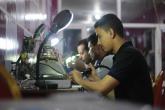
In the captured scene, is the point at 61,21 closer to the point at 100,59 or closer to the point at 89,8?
the point at 100,59

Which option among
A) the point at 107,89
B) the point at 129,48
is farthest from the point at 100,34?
the point at 107,89

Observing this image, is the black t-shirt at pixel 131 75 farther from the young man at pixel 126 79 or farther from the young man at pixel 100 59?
the young man at pixel 100 59

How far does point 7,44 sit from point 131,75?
0.70m

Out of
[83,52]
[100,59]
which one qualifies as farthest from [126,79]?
[83,52]

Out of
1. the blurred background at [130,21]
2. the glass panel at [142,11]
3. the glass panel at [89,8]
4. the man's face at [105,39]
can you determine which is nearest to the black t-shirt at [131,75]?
the man's face at [105,39]

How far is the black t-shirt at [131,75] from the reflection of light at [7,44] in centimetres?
58

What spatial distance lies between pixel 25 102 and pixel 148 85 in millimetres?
1537

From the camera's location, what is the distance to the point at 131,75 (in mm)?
1899

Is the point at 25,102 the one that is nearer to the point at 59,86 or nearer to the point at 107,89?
the point at 59,86

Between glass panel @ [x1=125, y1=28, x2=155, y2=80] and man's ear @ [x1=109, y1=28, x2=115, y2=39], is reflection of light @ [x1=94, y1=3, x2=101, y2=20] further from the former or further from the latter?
man's ear @ [x1=109, y1=28, x2=115, y2=39]

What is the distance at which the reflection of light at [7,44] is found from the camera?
161 centimetres

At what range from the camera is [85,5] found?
267 inches

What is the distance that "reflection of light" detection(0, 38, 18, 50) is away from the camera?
1.61m

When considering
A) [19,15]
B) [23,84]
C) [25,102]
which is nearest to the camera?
[25,102]
